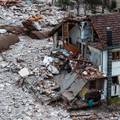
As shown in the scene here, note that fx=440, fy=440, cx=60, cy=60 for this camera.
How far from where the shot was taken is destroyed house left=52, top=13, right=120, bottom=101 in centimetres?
2384

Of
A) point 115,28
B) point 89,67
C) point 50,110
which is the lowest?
point 50,110

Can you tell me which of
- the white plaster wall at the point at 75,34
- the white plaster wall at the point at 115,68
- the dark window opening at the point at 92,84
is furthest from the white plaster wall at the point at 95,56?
the white plaster wall at the point at 75,34

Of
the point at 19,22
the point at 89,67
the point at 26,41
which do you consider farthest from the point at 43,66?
the point at 19,22

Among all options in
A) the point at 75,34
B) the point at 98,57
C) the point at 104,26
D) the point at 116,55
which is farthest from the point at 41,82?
the point at 104,26

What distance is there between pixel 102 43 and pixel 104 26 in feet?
4.52

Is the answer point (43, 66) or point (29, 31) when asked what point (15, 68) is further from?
point (29, 31)

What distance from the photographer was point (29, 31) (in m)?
39.8

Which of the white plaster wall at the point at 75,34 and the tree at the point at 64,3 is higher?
the white plaster wall at the point at 75,34

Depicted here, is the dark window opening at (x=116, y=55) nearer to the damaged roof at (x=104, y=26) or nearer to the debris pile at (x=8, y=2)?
the damaged roof at (x=104, y=26)

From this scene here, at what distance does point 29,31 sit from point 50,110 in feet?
56.6

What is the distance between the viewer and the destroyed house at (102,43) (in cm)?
2384

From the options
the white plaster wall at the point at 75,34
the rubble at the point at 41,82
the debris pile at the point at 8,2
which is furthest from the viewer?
the debris pile at the point at 8,2

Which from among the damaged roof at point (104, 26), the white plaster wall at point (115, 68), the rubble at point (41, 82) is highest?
the damaged roof at point (104, 26)

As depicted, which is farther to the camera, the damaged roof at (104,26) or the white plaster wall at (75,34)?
the white plaster wall at (75,34)
